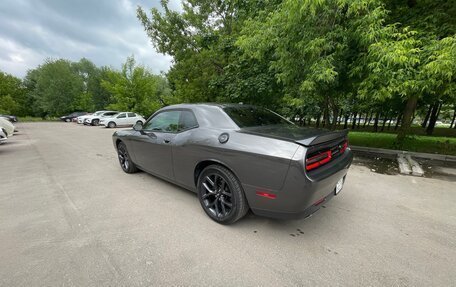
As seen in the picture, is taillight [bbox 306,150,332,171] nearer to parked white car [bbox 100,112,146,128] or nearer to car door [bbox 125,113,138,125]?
parked white car [bbox 100,112,146,128]

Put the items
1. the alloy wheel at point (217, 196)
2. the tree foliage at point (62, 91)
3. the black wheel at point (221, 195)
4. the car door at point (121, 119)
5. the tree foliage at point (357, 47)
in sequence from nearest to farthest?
the black wheel at point (221, 195)
the alloy wheel at point (217, 196)
the tree foliage at point (357, 47)
the car door at point (121, 119)
the tree foliage at point (62, 91)

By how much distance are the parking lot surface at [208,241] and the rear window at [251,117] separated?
1310 millimetres

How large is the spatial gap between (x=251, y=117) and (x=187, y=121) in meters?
0.97

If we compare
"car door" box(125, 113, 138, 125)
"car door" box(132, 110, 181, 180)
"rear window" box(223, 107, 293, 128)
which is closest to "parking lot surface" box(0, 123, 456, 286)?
"car door" box(132, 110, 181, 180)

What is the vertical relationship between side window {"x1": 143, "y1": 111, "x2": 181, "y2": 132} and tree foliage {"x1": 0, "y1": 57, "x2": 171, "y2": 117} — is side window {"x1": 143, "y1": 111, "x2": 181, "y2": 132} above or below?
below

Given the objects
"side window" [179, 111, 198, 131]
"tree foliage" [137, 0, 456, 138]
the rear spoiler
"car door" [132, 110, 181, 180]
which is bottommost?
"car door" [132, 110, 181, 180]

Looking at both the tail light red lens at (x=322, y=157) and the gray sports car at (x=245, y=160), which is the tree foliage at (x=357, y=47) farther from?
the gray sports car at (x=245, y=160)

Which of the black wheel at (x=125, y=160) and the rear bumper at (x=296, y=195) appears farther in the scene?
the black wheel at (x=125, y=160)

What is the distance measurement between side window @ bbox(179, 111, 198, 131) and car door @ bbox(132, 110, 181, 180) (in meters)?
0.11

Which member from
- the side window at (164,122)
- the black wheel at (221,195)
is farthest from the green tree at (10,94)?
the black wheel at (221,195)

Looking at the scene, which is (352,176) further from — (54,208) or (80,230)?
(54,208)

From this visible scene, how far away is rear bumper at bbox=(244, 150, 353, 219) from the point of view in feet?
6.19

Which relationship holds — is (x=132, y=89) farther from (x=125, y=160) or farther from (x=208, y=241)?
(x=208, y=241)

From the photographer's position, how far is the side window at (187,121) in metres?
2.92
